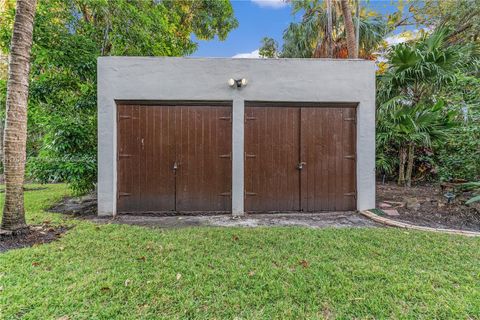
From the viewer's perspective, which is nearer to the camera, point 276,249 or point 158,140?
→ point 276,249

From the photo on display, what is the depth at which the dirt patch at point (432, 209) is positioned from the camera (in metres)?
3.99

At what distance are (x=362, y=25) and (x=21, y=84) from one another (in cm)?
1005

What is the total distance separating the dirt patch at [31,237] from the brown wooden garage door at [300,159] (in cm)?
317

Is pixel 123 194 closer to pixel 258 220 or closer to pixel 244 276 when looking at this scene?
pixel 258 220

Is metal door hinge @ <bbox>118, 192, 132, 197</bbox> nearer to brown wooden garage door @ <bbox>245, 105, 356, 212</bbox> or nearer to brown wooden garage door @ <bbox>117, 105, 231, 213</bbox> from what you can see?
brown wooden garage door @ <bbox>117, 105, 231, 213</bbox>

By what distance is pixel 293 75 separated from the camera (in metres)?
4.60

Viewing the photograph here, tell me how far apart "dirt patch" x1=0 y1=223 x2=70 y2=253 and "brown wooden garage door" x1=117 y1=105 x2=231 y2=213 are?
117 centimetres

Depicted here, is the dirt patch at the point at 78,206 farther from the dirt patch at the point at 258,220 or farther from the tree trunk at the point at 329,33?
the tree trunk at the point at 329,33

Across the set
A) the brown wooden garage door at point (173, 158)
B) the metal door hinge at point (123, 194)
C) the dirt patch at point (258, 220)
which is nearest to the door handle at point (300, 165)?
the dirt patch at point (258, 220)

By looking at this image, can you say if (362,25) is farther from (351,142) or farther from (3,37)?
(3,37)

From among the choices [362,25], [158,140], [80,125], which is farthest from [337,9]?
[80,125]

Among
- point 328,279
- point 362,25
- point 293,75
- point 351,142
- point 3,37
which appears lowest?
point 328,279

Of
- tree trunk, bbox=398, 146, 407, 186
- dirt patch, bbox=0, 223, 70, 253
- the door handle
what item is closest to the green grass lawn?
dirt patch, bbox=0, 223, 70, 253

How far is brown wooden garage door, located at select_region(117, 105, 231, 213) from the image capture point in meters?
4.58
